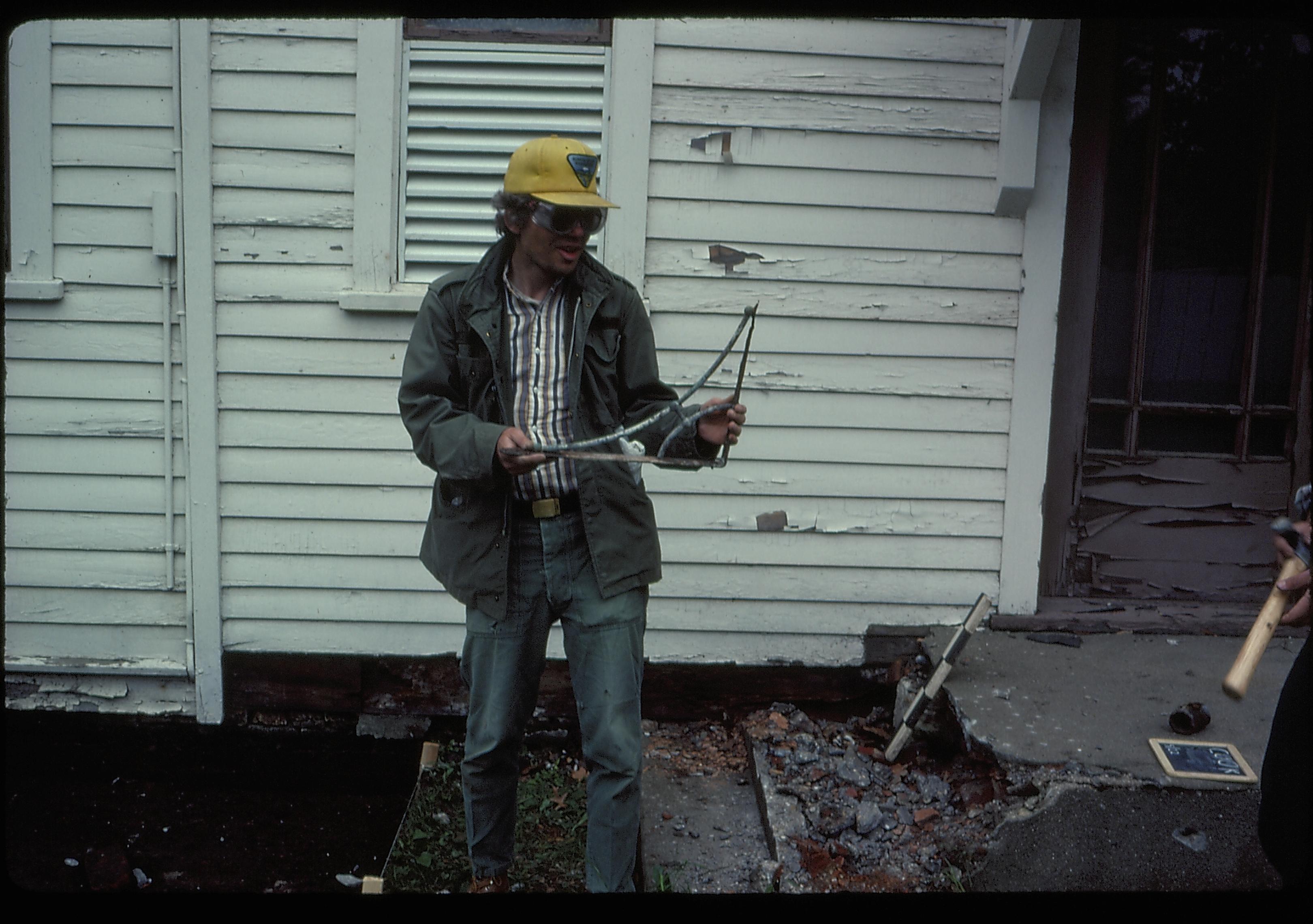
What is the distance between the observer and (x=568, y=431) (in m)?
2.87

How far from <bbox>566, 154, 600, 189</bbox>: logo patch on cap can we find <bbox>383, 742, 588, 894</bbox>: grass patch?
198 centimetres

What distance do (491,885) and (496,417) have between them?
4.64 feet

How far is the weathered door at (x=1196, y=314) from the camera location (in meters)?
4.25

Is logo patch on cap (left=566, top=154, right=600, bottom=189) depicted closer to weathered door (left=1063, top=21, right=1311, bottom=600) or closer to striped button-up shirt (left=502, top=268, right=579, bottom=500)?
striped button-up shirt (left=502, top=268, right=579, bottom=500)

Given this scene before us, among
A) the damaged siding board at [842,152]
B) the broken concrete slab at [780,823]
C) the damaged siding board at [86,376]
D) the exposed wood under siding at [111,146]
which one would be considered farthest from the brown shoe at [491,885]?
the exposed wood under siding at [111,146]

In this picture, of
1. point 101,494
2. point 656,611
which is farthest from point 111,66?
point 656,611

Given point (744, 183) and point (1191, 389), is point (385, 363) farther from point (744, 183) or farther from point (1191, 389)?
point (1191, 389)

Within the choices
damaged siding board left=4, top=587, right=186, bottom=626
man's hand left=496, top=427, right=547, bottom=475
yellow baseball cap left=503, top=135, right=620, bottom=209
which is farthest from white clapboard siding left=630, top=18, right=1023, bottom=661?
damaged siding board left=4, top=587, right=186, bottom=626

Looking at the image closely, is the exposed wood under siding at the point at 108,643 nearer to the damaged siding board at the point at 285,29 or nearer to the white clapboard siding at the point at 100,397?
the white clapboard siding at the point at 100,397

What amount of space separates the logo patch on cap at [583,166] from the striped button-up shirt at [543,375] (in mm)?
298

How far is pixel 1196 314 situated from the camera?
4.37 meters

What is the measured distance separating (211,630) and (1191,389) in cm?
449

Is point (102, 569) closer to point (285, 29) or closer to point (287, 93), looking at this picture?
point (287, 93)

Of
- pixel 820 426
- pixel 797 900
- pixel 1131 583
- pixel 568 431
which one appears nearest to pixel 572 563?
pixel 568 431
